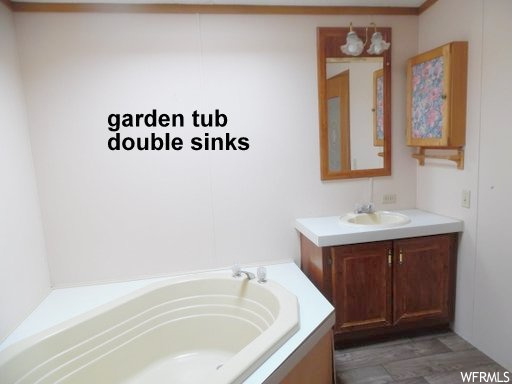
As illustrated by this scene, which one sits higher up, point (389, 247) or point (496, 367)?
point (389, 247)

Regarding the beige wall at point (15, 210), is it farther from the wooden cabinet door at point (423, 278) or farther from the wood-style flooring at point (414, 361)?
the wooden cabinet door at point (423, 278)

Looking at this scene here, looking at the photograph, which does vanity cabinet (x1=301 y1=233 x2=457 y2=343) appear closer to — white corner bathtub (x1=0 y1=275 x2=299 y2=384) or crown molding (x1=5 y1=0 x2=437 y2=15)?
white corner bathtub (x1=0 y1=275 x2=299 y2=384)

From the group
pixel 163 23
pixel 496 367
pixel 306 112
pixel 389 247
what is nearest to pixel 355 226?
pixel 389 247

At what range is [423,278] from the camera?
229cm

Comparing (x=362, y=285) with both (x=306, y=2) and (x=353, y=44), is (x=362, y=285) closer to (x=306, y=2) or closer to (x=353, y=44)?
(x=353, y=44)

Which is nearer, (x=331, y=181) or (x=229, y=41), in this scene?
(x=229, y=41)

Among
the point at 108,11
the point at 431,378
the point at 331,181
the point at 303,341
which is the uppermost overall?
the point at 108,11

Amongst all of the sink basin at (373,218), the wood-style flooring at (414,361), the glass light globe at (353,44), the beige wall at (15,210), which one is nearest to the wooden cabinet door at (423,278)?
the wood-style flooring at (414,361)

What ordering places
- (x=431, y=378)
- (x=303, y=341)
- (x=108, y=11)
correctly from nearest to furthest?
(x=303, y=341) < (x=431, y=378) < (x=108, y=11)

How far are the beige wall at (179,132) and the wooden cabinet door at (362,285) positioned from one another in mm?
501

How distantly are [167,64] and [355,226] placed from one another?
66.8 inches

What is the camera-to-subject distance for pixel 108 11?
217 centimetres

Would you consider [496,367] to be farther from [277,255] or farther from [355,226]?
[277,255]

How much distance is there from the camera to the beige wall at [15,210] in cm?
178
